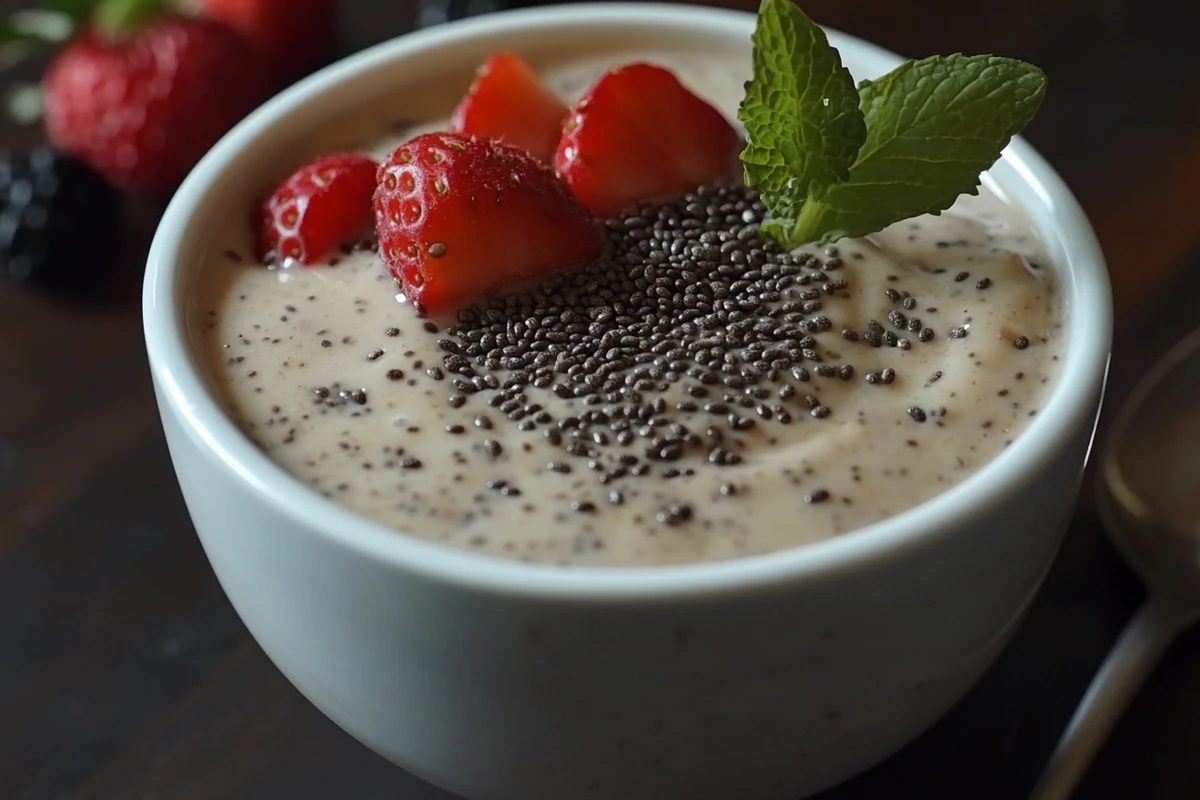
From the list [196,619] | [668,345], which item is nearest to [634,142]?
[668,345]

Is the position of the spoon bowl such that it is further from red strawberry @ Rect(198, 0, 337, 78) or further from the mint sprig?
red strawberry @ Rect(198, 0, 337, 78)

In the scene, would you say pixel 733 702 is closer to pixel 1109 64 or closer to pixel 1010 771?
pixel 1010 771

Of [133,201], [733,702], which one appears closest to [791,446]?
[733,702]

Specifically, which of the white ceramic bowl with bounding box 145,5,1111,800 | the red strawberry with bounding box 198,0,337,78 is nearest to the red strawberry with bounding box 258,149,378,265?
the white ceramic bowl with bounding box 145,5,1111,800

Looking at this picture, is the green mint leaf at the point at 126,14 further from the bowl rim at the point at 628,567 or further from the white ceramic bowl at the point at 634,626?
the white ceramic bowl at the point at 634,626

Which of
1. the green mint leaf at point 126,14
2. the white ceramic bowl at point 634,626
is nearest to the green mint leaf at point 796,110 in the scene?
the white ceramic bowl at point 634,626

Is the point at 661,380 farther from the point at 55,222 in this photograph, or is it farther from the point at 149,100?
the point at 149,100

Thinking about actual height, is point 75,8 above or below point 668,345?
below
